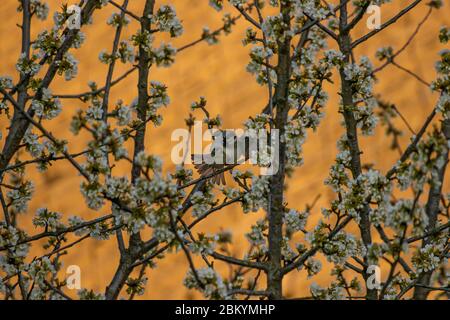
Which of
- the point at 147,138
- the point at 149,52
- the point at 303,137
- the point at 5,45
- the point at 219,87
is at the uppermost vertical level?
the point at 5,45

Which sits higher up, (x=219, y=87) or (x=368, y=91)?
(x=219, y=87)

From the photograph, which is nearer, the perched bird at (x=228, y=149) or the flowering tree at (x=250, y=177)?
the flowering tree at (x=250, y=177)

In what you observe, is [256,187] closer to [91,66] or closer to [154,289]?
[154,289]

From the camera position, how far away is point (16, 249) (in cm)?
239

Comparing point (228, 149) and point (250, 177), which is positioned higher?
point (228, 149)

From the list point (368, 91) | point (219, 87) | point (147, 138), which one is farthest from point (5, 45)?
point (368, 91)

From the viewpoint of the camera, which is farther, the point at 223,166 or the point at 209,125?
the point at 223,166

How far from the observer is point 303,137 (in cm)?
222

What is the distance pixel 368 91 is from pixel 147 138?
179 cm

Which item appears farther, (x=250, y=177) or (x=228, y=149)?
(x=228, y=149)

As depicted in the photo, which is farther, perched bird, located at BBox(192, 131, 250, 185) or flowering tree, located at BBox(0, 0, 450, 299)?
perched bird, located at BBox(192, 131, 250, 185)
